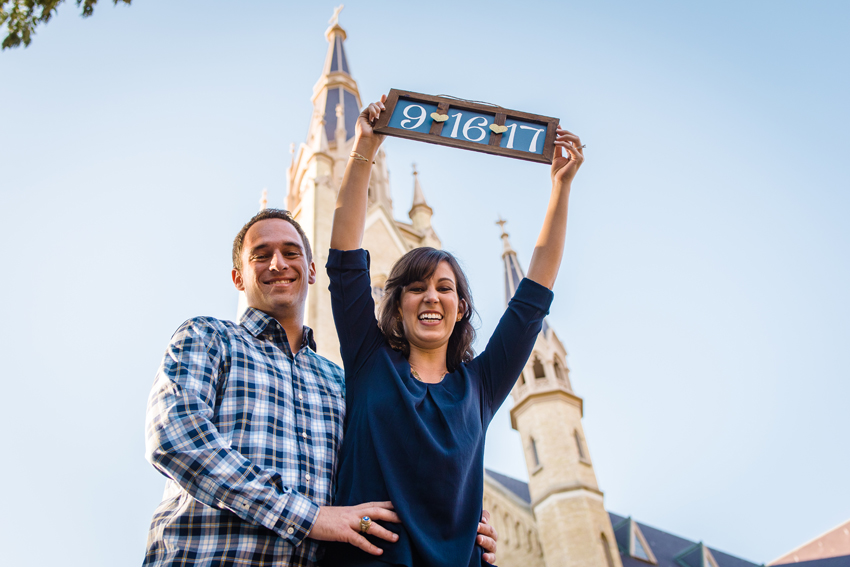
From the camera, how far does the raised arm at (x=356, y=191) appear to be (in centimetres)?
281

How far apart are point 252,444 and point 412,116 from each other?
148cm

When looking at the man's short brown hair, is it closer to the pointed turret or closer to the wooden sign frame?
the wooden sign frame

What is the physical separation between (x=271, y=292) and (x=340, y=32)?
33258mm

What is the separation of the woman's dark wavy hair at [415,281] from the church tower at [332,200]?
30.8 feet

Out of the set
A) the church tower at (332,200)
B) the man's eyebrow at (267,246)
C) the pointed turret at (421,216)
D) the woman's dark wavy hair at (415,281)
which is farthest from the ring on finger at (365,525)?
the pointed turret at (421,216)

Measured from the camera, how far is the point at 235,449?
2236 mm

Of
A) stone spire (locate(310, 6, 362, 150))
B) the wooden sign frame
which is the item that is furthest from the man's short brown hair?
stone spire (locate(310, 6, 362, 150))

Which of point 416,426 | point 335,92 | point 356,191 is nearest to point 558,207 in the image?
point 356,191

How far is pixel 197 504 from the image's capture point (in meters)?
2.19

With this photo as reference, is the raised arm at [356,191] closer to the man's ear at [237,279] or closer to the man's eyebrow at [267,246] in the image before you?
the man's eyebrow at [267,246]

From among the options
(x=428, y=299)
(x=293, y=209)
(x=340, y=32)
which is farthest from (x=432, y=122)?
(x=340, y=32)

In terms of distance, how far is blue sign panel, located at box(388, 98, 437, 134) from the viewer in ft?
9.69

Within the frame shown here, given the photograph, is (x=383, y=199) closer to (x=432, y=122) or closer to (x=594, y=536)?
(x=594, y=536)

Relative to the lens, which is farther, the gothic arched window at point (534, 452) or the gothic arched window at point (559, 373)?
the gothic arched window at point (559, 373)
